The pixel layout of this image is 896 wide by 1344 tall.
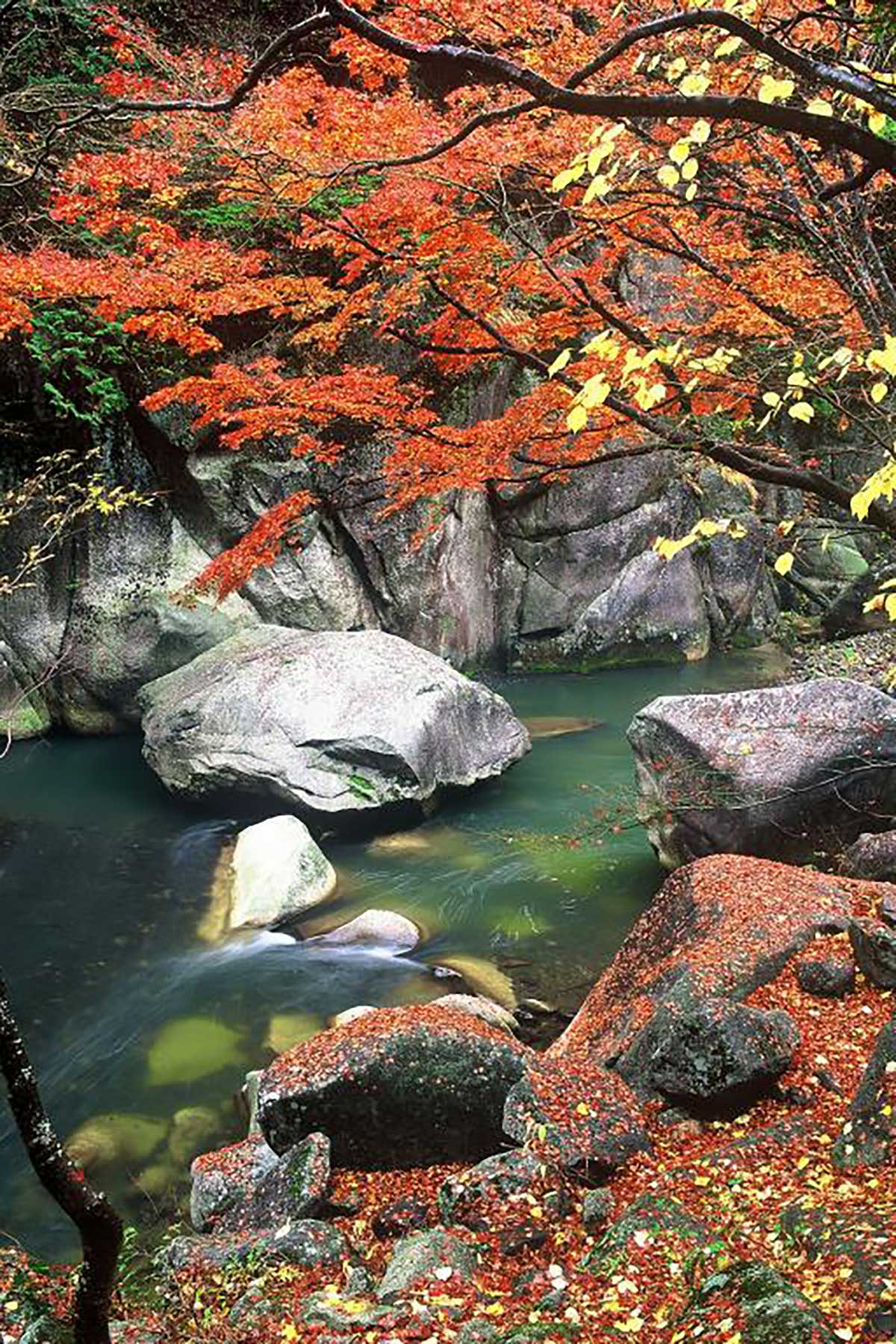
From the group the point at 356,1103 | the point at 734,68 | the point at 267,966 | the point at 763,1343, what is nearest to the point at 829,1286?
the point at 763,1343

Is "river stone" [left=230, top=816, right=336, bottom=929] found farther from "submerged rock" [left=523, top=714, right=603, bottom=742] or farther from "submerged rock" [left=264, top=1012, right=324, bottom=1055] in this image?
"submerged rock" [left=523, top=714, right=603, bottom=742]

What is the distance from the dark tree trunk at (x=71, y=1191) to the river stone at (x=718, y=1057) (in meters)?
3.05

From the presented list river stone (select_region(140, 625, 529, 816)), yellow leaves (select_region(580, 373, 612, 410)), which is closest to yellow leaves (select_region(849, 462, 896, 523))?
yellow leaves (select_region(580, 373, 612, 410))

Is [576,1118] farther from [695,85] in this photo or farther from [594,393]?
[695,85]

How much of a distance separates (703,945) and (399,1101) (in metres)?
2.22

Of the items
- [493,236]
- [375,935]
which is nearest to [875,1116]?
[375,935]

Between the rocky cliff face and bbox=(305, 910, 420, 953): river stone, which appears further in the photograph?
the rocky cliff face

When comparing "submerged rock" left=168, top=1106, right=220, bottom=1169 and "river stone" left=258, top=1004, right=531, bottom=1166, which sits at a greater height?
"river stone" left=258, top=1004, right=531, bottom=1166

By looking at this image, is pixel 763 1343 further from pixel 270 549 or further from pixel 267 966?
pixel 270 549

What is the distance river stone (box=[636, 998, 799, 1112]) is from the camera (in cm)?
474

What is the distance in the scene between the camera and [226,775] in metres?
11.0

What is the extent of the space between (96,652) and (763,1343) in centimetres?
1333

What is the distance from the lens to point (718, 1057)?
4773 mm

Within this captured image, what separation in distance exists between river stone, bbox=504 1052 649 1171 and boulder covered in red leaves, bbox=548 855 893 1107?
31 centimetres
